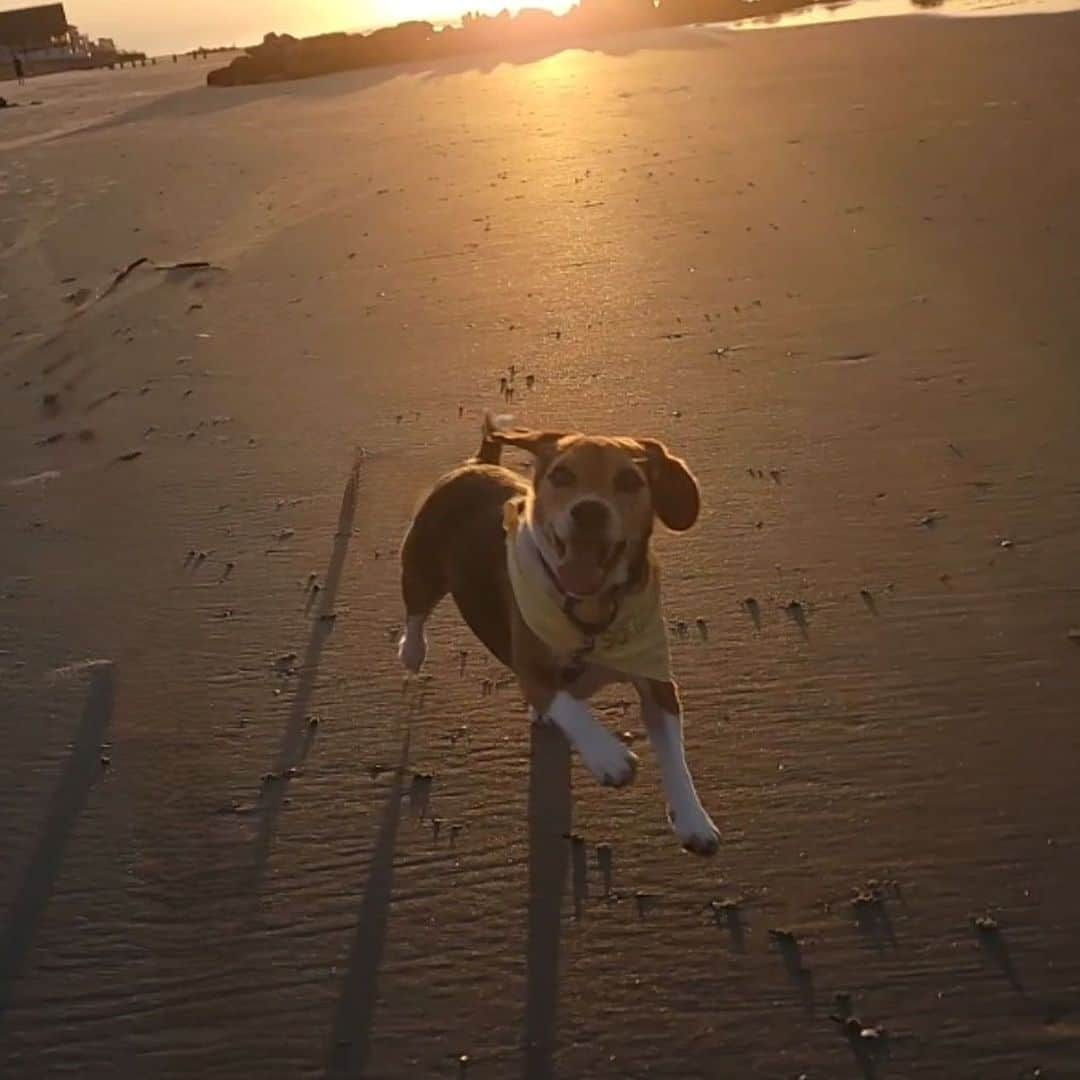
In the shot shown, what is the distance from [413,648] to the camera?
504 cm

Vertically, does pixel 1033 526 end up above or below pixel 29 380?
above

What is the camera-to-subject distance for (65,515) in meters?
6.67

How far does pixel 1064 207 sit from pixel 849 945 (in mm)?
8179

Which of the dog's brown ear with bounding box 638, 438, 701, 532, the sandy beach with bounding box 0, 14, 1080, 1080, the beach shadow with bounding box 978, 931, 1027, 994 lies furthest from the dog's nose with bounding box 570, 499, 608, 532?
the beach shadow with bounding box 978, 931, 1027, 994

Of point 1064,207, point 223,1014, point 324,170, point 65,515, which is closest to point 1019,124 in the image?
point 1064,207

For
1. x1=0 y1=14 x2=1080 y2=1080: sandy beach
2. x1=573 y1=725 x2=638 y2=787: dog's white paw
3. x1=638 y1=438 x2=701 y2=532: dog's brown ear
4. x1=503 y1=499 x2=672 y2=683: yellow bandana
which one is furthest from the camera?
x1=638 y1=438 x2=701 y2=532: dog's brown ear

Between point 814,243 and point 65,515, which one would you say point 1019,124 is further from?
point 65,515

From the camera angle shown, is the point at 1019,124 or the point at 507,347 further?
the point at 1019,124

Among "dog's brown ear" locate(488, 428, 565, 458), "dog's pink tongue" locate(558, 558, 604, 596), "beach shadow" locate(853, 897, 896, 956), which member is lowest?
"beach shadow" locate(853, 897, 896, 956)

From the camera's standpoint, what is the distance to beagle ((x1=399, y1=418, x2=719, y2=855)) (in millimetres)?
4035

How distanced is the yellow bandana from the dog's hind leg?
2.98ft

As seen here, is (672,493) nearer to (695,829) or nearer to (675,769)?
(675,769)

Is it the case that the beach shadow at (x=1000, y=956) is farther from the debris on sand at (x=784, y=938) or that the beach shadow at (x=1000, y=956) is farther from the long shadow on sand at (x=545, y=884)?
the long shadow on sand at (x=545, y=884)

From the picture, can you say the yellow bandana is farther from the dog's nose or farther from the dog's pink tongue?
the dog's nose
